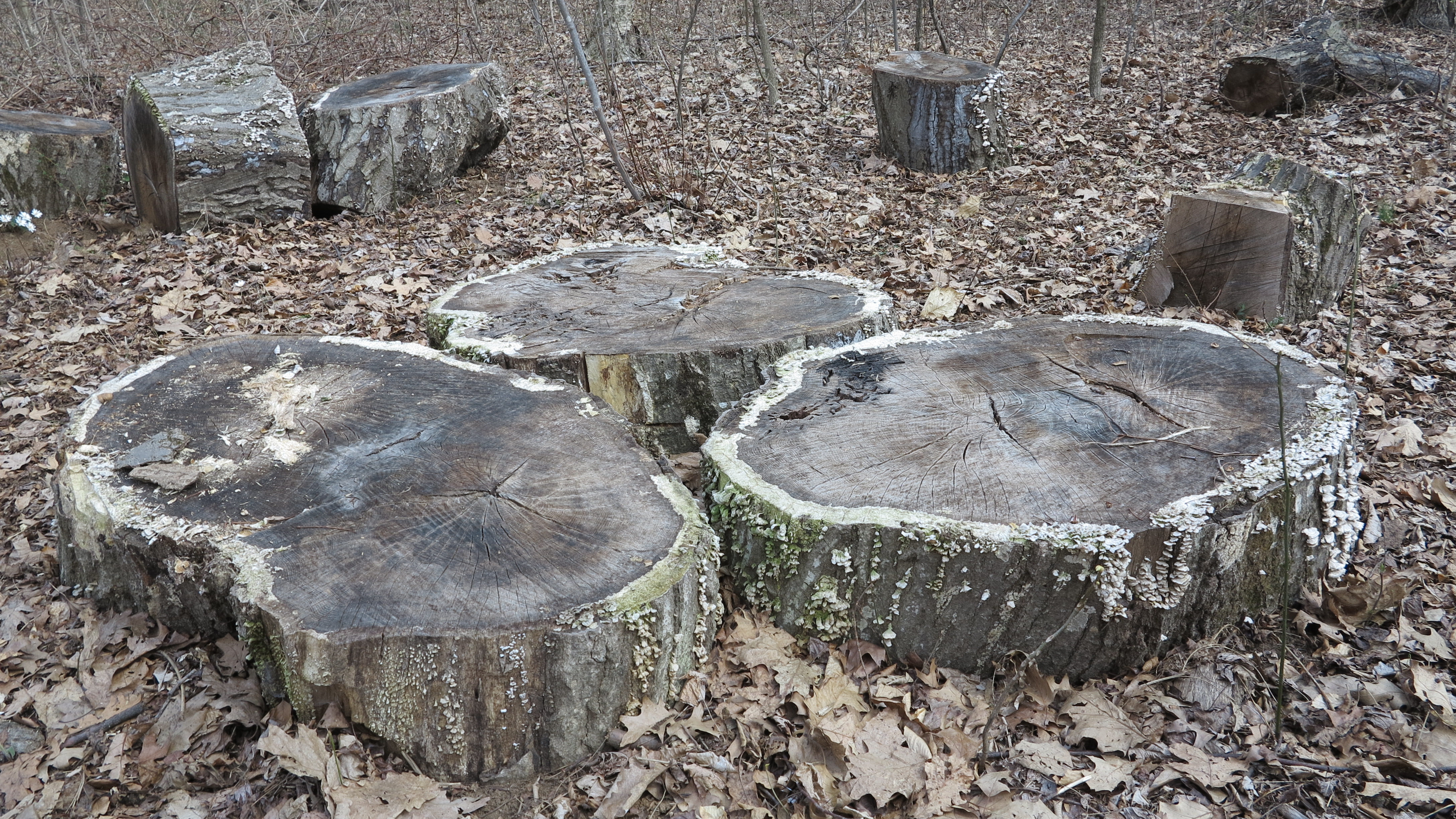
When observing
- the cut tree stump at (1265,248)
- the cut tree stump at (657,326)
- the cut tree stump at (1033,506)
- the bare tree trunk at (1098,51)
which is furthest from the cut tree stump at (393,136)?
the bare tree trunk at (1098,51)

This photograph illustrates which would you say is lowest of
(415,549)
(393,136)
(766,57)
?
(415,549)

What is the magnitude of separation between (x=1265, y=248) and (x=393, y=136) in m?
5.57

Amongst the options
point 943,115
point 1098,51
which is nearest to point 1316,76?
point 1098,51

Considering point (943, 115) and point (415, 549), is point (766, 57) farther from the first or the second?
point (415, 549)

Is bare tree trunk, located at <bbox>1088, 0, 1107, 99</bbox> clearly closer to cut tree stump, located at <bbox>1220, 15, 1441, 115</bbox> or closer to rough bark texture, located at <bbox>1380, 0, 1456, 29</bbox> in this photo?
cut tree stump, located at <bbox>1220, 15, 1441, 115</bbox>

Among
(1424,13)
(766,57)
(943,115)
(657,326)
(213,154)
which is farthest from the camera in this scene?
(1424,13)

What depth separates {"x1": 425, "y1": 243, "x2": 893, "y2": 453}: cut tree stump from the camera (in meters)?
3.25

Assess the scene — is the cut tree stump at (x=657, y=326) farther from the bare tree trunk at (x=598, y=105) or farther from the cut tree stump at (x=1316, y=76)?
the cut tree stump at (x=1316, y=76)

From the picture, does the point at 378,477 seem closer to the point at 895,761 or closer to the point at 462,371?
the point at 462,371

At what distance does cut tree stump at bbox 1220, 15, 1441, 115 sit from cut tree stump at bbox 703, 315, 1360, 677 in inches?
256

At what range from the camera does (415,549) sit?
86.0 inches

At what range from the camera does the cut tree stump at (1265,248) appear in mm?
4500

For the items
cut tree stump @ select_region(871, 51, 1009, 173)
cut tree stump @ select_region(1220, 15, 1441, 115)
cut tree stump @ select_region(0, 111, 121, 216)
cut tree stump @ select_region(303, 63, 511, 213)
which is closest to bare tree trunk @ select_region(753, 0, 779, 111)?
cut tree stump @ select_region(871, 51, 1009, 173)

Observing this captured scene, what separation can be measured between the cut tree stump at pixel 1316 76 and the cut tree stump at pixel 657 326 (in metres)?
6.37
